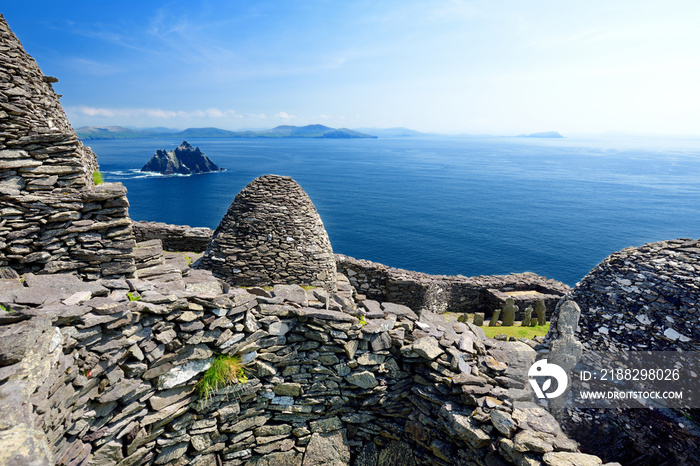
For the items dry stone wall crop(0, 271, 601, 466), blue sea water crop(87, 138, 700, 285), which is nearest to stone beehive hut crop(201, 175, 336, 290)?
dry stone wall crop(0, 271, 601, 466)

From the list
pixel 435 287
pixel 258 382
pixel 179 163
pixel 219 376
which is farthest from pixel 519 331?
pixel 179 163

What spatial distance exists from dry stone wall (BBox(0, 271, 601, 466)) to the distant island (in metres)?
141

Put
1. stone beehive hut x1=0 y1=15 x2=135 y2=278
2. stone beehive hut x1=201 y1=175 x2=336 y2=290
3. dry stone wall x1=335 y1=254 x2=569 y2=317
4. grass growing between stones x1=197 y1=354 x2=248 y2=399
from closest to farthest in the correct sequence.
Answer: stone beehive hut x1=0 y1=15 x2=135 y2=278, grass growing between stones x1=197 y1=354 x2=248 y2=399, stone beehive hut x1=201 y1=175 x2=336 y2=290, dry stone wall x1=335 y1=254 x2=569 y2=317

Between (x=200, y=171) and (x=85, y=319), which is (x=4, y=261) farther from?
(x=200, y=171)

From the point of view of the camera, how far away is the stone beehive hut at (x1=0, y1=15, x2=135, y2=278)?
6.77 m

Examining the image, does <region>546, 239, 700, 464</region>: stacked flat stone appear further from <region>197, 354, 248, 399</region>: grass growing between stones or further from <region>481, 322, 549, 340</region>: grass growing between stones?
<region>481, 322, 549, 340</region>: grass growing between stones

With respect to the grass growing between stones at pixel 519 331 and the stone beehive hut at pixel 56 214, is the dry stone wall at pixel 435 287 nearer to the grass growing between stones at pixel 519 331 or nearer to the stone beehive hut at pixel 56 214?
the grass growing between stones at pixel 519 331

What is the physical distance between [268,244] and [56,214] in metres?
7.53

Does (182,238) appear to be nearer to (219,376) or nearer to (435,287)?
(219,376)

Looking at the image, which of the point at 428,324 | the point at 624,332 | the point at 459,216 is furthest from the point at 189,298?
the point at 459,216

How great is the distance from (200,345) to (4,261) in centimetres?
391

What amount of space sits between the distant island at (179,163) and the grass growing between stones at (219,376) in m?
141

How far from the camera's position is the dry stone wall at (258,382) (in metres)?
5.40

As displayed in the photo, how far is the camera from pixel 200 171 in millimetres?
139250
